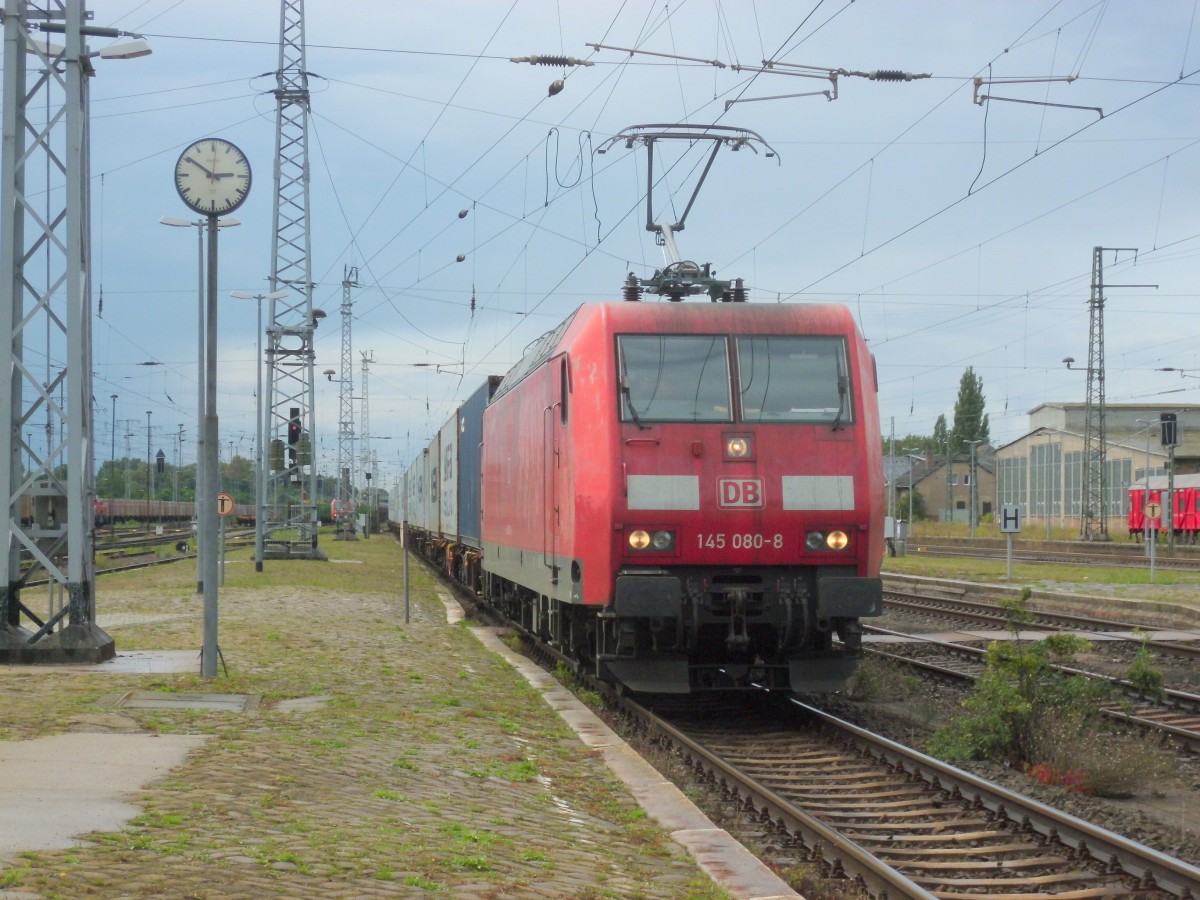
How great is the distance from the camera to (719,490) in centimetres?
1108

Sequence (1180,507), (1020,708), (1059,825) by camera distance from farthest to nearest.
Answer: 1. (1180,507)
2. (1020,708)
3. (1059,825)

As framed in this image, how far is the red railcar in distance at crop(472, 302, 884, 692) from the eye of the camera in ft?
36.1

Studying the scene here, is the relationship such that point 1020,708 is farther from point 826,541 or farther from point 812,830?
point 812,830

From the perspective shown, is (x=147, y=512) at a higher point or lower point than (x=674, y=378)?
lower

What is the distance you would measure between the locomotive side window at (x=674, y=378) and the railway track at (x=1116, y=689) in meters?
3.56

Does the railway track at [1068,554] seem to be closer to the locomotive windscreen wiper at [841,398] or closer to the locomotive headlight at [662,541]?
the locomotive windscreen wiper at [841,398]

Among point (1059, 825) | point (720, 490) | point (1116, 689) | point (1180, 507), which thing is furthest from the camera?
point (1180, 507)

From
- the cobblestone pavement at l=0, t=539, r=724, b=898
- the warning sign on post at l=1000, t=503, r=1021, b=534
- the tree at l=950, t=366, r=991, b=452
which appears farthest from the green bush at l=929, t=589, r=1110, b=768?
the tree at l=950, t=366, r=991, b=452

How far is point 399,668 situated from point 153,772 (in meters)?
6.49

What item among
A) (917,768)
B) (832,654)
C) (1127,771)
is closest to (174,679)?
(832,654)

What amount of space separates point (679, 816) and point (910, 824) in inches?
53.3

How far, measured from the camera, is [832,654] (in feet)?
37.8

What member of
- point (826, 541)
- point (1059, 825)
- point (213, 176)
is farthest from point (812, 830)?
point (213, 176)

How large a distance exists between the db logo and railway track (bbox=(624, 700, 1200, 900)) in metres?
1.83
